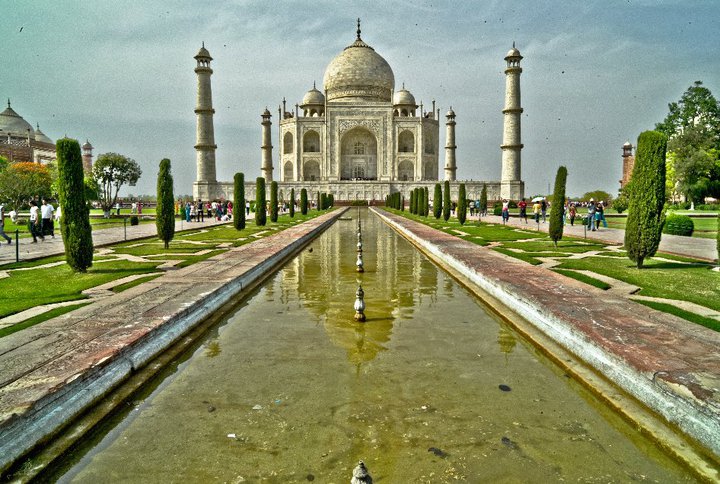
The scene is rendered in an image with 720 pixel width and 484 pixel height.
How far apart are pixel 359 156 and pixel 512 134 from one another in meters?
15.7

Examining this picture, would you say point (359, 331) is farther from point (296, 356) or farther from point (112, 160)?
point (112, 160)

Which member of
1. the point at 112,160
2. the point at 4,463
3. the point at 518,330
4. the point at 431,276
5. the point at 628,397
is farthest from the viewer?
the point at 112,160

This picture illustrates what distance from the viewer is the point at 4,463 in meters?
2.00

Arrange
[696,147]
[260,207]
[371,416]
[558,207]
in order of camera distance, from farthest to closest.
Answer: [696,147] → [260,207] → [558,207] → [371,416]

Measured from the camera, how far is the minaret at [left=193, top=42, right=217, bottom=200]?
37.2 meters

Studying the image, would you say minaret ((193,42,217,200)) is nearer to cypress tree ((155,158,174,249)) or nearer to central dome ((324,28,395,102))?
central dome ((324,28,395,102))

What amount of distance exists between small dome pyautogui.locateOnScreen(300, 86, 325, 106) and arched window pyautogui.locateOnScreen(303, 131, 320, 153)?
16.0 ft

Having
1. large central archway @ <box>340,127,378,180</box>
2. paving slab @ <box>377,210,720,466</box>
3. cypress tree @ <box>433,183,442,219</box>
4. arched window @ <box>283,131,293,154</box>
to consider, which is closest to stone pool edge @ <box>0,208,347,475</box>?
paving slab @ <box>377,210,720,466</box>

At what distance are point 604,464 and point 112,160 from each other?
3947 centimetres

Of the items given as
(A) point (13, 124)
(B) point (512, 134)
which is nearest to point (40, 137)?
(A) point (13, 124)

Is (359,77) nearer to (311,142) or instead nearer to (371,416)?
(311,142)

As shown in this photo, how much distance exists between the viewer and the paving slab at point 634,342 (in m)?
2.32

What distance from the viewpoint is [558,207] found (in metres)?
10.1

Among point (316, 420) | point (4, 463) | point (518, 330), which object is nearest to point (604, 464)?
point (316, 420)
